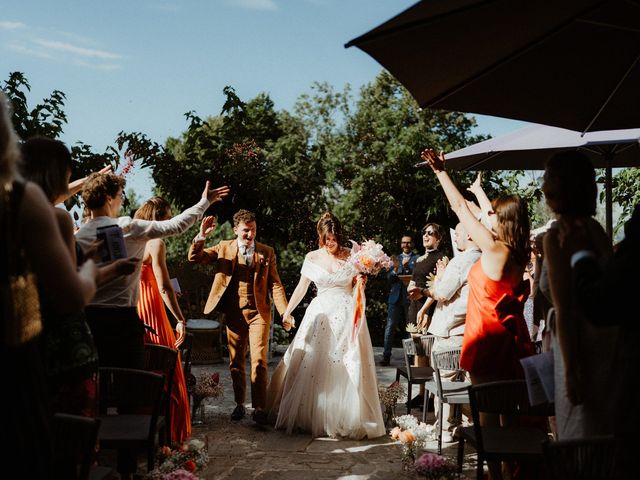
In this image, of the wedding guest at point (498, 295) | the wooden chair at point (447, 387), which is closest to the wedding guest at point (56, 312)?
the wedding guest at point (498, 295)

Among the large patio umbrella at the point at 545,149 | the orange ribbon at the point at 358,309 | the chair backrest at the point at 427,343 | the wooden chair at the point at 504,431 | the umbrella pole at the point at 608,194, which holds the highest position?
the large patio umbrella at the point at 545,149

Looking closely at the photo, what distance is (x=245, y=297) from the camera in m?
6.75

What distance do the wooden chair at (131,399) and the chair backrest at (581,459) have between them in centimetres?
218

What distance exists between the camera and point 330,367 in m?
6.29

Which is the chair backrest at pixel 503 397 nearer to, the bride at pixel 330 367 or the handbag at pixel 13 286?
the handbag at pixel 13 286

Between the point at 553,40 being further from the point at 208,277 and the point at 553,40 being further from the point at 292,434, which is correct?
the point at 208,277

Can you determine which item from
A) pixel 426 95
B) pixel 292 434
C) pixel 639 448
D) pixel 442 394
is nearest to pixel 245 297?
pixel 292 434

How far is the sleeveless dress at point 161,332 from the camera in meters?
5.48

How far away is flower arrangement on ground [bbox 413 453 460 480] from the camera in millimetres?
3684

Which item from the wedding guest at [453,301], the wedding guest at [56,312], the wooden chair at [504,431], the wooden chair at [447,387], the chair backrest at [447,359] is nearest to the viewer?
the wedding guest at [56,312]

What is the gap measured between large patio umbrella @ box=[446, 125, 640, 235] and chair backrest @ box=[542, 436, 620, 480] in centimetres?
395

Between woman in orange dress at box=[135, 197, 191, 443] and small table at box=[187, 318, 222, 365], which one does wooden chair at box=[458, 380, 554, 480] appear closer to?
woman in orange dress at box=[135, 197, 191, 443]

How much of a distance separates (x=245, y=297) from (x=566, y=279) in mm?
4493

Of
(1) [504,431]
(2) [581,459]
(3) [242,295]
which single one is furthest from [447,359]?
(2) [581,459]
